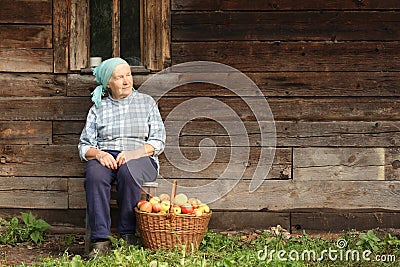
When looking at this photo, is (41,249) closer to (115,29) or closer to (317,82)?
(115,29)

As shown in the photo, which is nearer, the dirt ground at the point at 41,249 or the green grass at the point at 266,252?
the green grass at the point at 266,252

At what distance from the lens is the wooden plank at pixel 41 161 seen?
584cm

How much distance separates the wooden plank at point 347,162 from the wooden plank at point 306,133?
0.18 ft

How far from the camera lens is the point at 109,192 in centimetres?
510

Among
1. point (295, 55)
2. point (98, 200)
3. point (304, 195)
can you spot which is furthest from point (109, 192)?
point (295, 55)

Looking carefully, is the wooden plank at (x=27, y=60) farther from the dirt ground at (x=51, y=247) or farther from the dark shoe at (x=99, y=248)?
the dark shoe at (x=99, y=248)

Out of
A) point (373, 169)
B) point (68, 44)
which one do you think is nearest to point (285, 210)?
point (373, 169)

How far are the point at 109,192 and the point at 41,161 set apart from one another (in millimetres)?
1050

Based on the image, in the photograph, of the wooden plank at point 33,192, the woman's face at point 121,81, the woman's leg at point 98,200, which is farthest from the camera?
the wooden plank at point 33,192

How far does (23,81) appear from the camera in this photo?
19.1ft

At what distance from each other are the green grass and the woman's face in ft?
4.00

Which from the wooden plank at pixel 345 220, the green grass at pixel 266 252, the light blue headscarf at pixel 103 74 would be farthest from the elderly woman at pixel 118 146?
the wooden plank at pixel 345 220

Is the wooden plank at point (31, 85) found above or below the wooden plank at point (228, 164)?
above

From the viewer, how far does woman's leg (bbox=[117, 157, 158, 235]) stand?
5.05 meters
